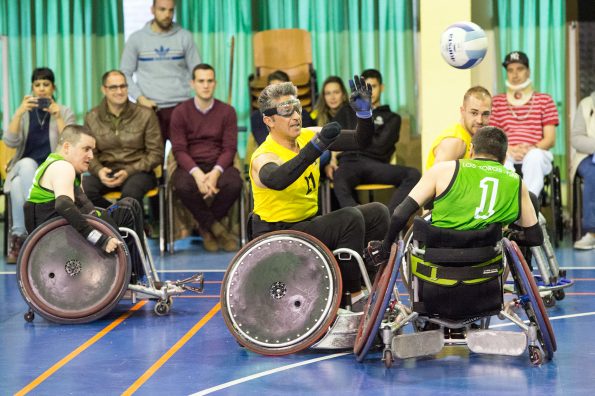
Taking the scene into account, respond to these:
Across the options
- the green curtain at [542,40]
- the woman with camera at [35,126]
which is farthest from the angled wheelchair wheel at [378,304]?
the green curtain at [542,40]

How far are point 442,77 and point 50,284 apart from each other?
4.56m

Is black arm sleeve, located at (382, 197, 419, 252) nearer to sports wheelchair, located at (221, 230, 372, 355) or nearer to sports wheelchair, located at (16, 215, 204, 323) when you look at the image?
sports wheelchair, located at (221, 230, 372, 355)

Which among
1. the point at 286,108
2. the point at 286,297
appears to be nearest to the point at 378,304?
the point at 286,297

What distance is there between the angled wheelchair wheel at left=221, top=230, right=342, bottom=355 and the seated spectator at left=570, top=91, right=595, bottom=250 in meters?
4.36

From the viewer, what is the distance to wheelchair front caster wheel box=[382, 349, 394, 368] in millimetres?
5500

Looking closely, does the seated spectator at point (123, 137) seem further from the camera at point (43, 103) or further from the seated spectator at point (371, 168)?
the seated spectator at point (371, 168)

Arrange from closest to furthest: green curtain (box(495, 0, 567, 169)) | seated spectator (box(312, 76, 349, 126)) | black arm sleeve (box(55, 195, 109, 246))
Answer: black arm sleeve (box(55, 195, 109, 246)) → seated spectator (box(312, 76, 349, 126)) → green curtain (box(495, 0, 567, 169))


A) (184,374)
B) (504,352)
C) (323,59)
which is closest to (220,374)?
(184,374)

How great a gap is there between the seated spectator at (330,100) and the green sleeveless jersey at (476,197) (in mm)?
4565

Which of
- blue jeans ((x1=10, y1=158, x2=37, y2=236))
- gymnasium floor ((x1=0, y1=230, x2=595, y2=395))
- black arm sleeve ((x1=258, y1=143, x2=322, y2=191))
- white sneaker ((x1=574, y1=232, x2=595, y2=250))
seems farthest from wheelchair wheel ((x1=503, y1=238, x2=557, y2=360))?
blue jeans ((x1=10, y1=158, x2=37, y2=236))

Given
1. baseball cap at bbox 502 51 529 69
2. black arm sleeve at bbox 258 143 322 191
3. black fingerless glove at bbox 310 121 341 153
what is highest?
baseball cap at bbox 502 51 529 69

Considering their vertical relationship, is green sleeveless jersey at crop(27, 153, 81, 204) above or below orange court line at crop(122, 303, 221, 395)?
above

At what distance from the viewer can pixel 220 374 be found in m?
5.46

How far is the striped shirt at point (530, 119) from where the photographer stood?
9.75 meters
